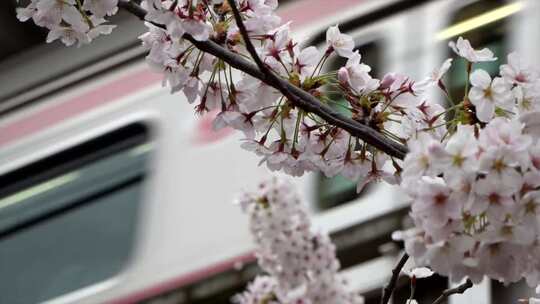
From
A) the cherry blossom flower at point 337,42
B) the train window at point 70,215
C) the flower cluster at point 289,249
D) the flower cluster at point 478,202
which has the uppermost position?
the train window at point 70,215

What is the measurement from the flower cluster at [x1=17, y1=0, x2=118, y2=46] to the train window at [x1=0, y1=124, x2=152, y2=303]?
4785mm

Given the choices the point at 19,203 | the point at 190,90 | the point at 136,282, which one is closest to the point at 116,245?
the point at 136,282

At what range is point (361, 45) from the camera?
17.8ft

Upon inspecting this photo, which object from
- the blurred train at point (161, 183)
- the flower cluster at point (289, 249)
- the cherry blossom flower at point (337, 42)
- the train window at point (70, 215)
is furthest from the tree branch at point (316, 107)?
→ the train window at point (70, 215)

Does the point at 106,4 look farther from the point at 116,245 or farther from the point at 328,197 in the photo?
the point at 116,245

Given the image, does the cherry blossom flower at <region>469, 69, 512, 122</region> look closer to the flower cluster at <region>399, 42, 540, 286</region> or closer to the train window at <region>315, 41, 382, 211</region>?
the flower cluster at <region>399, 42, 540, 286</region>

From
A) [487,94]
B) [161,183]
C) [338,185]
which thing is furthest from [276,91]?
[161,183]

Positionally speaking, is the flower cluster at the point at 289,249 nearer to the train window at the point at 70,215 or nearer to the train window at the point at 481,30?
the train window at the point at 481,30

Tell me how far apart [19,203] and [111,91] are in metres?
0.85

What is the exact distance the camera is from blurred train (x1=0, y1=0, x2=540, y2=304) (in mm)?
5047

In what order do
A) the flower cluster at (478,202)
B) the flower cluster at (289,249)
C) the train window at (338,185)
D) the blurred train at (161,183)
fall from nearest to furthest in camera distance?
the flower cluster at (478,202) → the flower cluster at (289,249) → the blurred train at (161,183) → the train window at (338,185)

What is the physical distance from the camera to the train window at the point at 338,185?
5297 millimetres

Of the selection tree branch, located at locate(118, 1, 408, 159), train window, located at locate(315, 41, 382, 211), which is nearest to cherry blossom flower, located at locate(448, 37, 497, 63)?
tree branch, located at locate(118, 1, 408, 159)

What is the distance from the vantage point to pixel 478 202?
1151 mm
